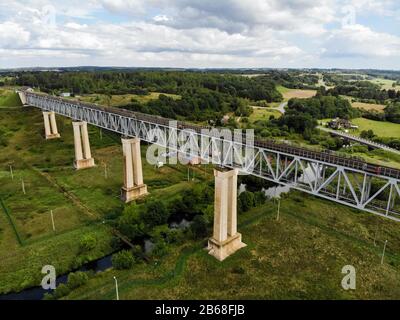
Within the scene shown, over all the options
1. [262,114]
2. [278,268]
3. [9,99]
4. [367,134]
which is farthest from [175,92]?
[278,268]

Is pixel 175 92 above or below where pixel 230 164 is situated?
above

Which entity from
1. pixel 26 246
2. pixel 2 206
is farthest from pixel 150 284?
pixel 2 206

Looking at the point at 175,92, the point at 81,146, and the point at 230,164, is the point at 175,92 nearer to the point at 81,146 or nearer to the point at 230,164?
the point at 81,146

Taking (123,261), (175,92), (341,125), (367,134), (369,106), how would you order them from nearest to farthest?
1. (123,261)
2. (367,134)
3. (341,125)
4. (369,106)
5. (175,92)

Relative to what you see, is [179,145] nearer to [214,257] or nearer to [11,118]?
[214,257]

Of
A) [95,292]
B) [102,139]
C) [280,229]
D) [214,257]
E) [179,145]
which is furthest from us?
[102,139]

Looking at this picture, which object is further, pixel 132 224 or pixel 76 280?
pixel 132 224

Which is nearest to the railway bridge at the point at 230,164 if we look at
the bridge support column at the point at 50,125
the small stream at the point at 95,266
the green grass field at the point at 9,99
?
the small stream at the point at 95,266
